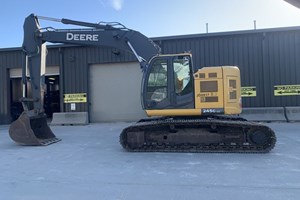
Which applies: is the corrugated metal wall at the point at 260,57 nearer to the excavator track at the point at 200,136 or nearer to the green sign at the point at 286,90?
the green sign at the point at 286,90

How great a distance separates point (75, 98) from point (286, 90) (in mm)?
10776

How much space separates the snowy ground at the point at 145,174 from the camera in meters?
4.75

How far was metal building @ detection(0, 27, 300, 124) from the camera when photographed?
1474cm

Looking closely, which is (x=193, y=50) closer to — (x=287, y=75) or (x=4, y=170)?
(x=287, y=75)

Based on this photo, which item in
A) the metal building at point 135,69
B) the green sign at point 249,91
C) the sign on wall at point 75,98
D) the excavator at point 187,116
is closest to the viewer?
the excavator at point 187,116

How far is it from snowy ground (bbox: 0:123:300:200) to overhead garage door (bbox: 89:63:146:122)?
25.1ft

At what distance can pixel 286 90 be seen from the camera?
14664mm

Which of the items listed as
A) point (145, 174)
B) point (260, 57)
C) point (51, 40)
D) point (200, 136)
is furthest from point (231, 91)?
point (260, 57)

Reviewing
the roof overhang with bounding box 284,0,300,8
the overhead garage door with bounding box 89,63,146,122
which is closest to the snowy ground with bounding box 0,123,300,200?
the roof overhang with bounding box 284,0,300,8

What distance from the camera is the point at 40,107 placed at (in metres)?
9.88

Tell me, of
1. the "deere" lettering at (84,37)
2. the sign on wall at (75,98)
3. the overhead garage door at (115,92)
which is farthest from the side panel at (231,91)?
the sign on wall at (75,98)

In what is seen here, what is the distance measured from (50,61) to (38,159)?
10487 mm

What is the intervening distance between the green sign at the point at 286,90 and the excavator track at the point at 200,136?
24.2ft

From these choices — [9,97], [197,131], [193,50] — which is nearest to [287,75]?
[193,50]
